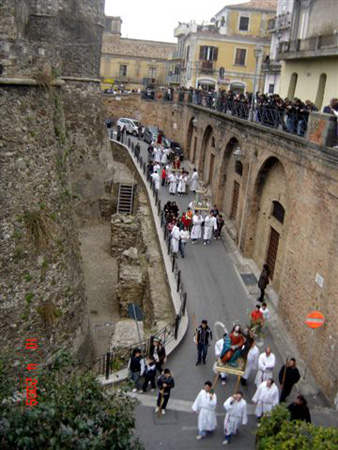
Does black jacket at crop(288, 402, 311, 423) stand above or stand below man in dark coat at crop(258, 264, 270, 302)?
below

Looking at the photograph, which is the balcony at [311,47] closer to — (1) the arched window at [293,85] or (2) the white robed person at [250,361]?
(1) the arched window at [293,85]

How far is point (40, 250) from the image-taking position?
11195mm

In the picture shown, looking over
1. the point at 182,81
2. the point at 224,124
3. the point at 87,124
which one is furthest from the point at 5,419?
the point at 182,81

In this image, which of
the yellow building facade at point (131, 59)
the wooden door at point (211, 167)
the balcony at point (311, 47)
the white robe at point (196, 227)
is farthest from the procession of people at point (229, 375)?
the yellow building facade at point (131, 59)

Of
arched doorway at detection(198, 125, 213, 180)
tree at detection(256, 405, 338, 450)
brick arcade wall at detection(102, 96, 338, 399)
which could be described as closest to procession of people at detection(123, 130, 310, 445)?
tree at detection(256, 405, 338, 450)

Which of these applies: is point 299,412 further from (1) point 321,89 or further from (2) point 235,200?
(2) point 235,200

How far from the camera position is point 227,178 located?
952 inches

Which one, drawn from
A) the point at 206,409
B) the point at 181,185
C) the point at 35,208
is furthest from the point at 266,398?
the point at 181,185

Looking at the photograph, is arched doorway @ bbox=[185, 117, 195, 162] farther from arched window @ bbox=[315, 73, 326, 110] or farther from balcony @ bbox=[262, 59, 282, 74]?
arched window @ bbox=[315, 73, 326, 110]

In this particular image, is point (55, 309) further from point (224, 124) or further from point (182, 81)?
point (182, 81)

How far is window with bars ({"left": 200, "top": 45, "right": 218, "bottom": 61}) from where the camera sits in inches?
1620

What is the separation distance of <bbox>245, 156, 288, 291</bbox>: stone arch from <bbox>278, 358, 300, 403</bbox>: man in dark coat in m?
5.49

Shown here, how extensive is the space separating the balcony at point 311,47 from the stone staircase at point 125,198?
1116 centimetres

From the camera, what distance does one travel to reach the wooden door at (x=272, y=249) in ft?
55.6
